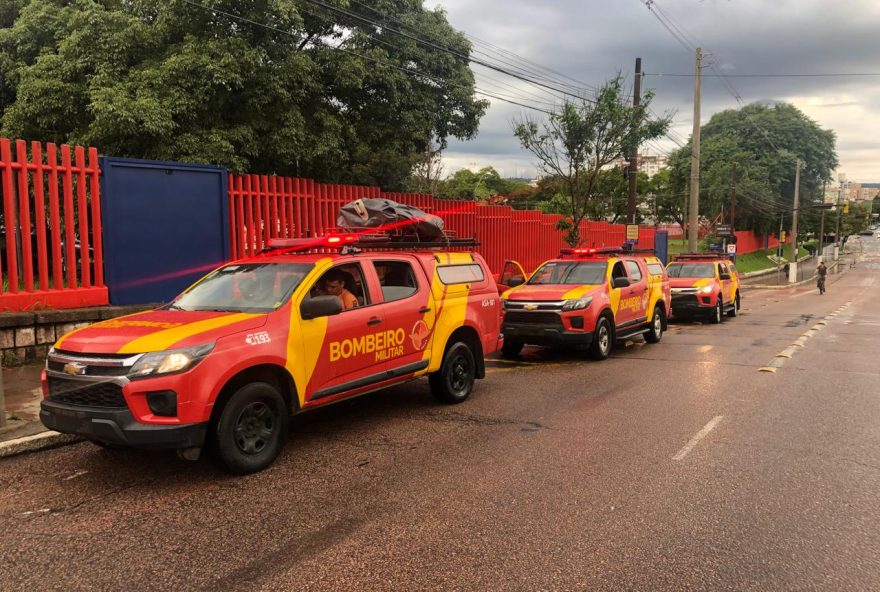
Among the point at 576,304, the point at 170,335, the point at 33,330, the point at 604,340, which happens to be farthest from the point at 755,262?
the point at 170,335

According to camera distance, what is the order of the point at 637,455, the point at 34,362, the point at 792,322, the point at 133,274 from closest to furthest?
the point at 637,455, the point at 34,362, the point at 133,274, the point at 792,322

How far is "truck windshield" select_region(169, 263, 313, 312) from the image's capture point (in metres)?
5.45

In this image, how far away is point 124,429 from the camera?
4305 mm

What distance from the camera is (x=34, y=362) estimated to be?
841 cm

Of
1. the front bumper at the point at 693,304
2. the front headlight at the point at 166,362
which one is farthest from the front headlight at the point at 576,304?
the front bumper at the point at 693,304

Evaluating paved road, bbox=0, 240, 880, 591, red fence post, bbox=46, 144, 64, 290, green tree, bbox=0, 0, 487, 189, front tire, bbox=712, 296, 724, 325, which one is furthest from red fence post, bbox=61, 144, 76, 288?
front tire, bbox=712, 296, 724, 325

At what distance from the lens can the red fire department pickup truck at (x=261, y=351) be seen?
439 cm

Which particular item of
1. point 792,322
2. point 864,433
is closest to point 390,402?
point 864,433

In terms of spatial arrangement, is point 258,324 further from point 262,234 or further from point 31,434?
point 262,234

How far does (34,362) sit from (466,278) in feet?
19.3

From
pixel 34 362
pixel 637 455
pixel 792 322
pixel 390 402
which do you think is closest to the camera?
pixel 637 455

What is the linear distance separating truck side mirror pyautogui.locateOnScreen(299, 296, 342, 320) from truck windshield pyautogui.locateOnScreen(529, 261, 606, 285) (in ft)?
21.9

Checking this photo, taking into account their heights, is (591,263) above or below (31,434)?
above

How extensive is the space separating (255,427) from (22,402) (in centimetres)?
352
